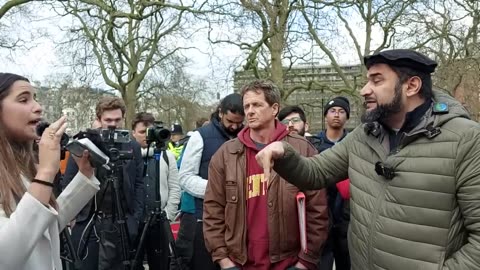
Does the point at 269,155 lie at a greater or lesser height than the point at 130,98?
lesser

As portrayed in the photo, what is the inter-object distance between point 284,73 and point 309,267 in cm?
1557

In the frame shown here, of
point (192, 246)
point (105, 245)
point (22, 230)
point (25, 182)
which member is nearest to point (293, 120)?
point (192, 246)

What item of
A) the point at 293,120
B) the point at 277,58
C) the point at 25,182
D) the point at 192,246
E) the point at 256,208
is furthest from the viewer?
the point at 277,58

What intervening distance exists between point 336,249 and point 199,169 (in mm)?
1257

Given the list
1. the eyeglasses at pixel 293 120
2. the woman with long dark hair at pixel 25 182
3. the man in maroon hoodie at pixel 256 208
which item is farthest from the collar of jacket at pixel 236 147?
the eyeglasses at pixel 293 120

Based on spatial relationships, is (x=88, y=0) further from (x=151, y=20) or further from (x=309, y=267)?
(x=309, y=267)

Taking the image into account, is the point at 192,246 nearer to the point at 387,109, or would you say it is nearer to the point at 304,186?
the point at 304,186

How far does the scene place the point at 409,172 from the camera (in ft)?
6.70

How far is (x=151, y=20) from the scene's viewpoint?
18.1 metres

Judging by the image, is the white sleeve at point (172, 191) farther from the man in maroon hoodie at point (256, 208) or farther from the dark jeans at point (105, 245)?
the man in maroon hoodie at point (256, 208)

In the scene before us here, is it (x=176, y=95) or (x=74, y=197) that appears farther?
(x=176, y=95)

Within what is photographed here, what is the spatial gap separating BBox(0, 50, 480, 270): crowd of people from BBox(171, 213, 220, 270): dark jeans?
0.10 ft

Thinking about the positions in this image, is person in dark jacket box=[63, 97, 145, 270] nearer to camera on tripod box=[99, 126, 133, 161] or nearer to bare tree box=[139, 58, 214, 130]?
camera on tripod box=[99, 126, 133, 161]

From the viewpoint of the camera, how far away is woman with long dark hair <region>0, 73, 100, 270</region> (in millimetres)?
1729
